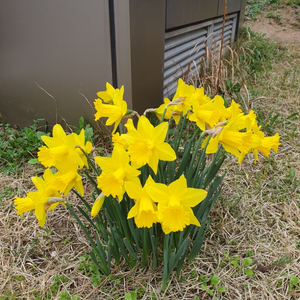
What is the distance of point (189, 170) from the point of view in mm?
1144

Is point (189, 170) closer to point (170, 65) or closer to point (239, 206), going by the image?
point (239, 206)

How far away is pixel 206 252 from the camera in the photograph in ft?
4.67

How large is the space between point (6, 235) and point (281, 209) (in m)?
1.53

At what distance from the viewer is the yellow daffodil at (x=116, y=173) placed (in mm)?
858

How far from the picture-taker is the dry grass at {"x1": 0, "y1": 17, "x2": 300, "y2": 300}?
4.11 feet

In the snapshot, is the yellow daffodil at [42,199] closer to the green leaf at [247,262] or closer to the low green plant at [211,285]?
the low green plant at [211,285]

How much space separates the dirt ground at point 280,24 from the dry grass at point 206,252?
4570mm

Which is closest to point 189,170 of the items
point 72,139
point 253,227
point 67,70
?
point 72,139

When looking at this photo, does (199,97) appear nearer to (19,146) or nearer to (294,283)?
(294,283)

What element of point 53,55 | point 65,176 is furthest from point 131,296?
point 53,55

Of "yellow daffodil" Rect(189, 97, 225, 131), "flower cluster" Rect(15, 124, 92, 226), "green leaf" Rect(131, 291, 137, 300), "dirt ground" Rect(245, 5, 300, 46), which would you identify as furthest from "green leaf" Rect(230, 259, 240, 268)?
"dirt ground" Rect(245, 5, 300, 46)

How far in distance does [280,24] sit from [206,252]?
6344 mm

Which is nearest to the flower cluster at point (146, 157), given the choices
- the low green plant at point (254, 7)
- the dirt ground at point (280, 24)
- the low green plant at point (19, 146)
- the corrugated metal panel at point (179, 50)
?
the low green plant at point (19, 146)

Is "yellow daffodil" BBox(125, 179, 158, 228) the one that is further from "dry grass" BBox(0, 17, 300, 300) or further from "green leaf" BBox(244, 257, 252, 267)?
"green leaf" BBox(244, 257, 252, 267)
